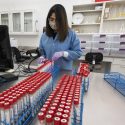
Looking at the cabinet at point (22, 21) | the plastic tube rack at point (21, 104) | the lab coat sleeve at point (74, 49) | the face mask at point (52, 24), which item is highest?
the cabinet at point (22, 21)

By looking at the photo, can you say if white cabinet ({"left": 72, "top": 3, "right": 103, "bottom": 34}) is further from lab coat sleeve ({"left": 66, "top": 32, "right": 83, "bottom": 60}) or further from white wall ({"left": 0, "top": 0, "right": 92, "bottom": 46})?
lab coat sleeve ({"left": 66, "top": 32, "right": 83, "bottom": 60})

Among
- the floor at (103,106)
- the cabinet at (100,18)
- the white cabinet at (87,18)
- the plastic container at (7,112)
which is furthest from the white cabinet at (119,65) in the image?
the plastic container at (7,112)

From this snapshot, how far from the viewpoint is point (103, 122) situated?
573 mm

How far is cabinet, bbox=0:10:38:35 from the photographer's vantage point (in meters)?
3.46

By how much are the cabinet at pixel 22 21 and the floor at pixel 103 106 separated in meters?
2.92

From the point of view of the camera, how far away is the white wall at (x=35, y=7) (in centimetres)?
334

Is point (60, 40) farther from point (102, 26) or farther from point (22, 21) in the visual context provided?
point (22, 21)

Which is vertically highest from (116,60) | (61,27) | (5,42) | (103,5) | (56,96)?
(103,5)

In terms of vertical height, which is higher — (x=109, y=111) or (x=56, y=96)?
(x=56, y=96)

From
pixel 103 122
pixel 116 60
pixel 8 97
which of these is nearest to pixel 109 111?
pixel 103 122

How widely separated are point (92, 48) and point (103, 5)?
0.98m

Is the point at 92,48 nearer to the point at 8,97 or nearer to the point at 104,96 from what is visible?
the point at 104,96

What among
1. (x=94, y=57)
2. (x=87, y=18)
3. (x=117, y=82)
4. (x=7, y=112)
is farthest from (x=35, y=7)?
(x=7, y=112)

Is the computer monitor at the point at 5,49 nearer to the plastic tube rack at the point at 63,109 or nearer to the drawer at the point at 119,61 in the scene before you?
the plastic tube rack at the point at 63,109
